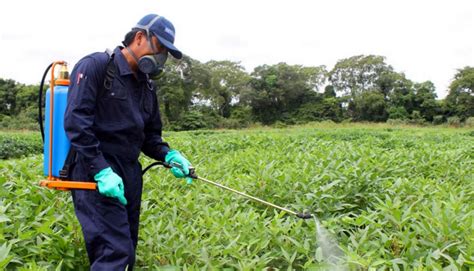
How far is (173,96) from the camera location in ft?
134

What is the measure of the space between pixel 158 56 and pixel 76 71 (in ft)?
1.60

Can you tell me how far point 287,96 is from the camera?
49.2 metres

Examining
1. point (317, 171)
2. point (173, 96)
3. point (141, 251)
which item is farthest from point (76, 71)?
point (173, 96)

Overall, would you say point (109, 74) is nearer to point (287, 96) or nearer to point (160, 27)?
point (160, 27)

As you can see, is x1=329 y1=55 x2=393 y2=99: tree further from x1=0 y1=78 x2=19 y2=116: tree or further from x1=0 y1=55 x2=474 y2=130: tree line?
x1=0 y1=78 x2=19 y2=116: tree


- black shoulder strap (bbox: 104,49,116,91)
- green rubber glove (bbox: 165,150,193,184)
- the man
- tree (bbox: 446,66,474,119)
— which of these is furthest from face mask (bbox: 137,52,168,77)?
tree (bbox: 446,66,474,119)

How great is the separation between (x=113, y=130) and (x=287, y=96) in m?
47.5

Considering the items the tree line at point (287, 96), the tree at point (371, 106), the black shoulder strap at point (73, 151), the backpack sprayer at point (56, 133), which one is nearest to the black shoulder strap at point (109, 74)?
the black shoulder strap at point (73, 151)

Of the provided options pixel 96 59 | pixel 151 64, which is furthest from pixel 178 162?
pixel 96 59

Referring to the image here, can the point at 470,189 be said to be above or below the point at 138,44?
below

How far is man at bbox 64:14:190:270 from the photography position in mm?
2197

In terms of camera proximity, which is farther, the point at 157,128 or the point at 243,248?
the point at 157,128

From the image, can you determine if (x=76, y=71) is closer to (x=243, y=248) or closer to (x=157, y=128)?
(x=157, y=128)

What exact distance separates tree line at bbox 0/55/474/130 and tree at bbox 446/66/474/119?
82 mm
